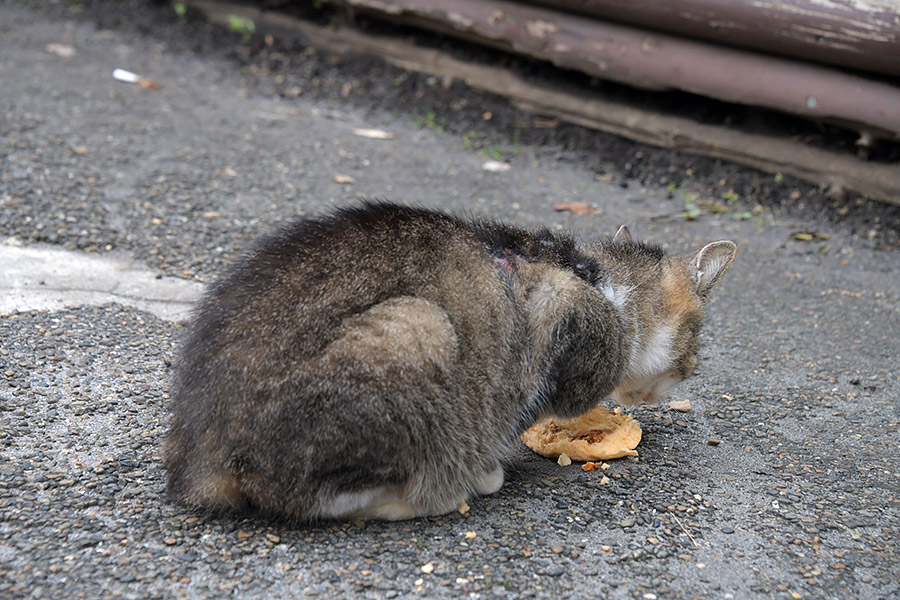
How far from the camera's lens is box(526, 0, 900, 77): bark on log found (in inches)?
224

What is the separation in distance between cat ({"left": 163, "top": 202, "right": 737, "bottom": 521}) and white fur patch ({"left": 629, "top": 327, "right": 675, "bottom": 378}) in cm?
7

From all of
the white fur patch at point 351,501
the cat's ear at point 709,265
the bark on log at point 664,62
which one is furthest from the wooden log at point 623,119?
the white fur patch at point 351,501

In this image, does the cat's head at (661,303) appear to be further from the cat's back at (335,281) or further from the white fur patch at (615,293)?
the cat's back at (335,281)

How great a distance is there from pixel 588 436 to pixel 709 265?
3.07 feet

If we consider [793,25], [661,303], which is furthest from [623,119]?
[661,303]

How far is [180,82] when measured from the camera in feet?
26.7

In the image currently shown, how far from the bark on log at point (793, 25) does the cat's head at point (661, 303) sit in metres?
2.68

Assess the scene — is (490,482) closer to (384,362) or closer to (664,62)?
(384,362)

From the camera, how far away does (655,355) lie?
3.95 metres

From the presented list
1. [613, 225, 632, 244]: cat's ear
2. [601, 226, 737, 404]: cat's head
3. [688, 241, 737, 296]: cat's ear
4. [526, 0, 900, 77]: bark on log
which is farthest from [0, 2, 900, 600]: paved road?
[526, 0, 900, 77]: bark on log

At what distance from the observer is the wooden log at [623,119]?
634 centimetres

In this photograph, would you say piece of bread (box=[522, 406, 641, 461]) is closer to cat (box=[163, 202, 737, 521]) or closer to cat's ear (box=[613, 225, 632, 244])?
cat (box=[163, 202, 737, 521])

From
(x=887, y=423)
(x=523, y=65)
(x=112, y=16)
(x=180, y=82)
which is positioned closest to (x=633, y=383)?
(x=887, y=423)

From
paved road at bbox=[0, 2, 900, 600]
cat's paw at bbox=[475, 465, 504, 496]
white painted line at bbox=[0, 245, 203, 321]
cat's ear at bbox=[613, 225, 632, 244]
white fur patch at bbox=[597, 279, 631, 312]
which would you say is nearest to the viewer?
paved road at bbox=[0, 2, 900, 600]
